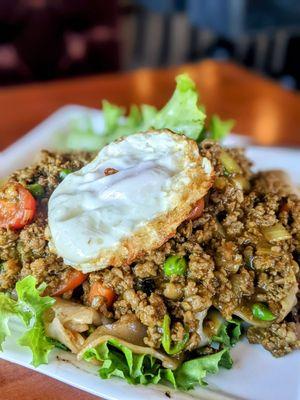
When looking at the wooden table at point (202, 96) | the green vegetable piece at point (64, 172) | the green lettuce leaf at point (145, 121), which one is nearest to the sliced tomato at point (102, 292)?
the green vegetable piece at point (64, 172)

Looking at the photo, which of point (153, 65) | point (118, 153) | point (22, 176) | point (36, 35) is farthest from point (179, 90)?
point (153, 65)

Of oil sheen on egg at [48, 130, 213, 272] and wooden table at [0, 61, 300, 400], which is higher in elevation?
oil sheen on egg at [48, 130, 213, 272]

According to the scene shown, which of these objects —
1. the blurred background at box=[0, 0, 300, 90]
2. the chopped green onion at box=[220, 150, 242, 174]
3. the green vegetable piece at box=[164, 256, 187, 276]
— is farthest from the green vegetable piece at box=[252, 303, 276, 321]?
the blurred background at box=[0, 0, 300, 90]

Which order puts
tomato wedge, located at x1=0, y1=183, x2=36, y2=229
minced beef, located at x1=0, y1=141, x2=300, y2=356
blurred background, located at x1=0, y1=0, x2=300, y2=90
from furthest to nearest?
blurred background, located at x1=0, y1=0, x2=300, y2=90, tomato wedge, located at x1=0, y1=183, x2=36, y2=229, minced beef, located at x1=0, y1=141, x2=300, y2=356

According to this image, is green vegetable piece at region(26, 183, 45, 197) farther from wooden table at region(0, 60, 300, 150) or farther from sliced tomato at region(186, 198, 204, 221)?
wooden table at region(0, 60, 300, 150)

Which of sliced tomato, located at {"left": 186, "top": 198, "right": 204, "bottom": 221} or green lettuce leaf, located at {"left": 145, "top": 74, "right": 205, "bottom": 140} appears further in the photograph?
green lettuce leaf, located at {"left": 145, "top": 74, "right": 205, "bottom": 140}

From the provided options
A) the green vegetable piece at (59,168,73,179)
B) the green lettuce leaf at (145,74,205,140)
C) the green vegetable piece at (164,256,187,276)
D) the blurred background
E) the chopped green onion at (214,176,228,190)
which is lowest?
the blurred background

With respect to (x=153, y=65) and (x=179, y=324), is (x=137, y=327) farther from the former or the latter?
(x=153, y=65)
